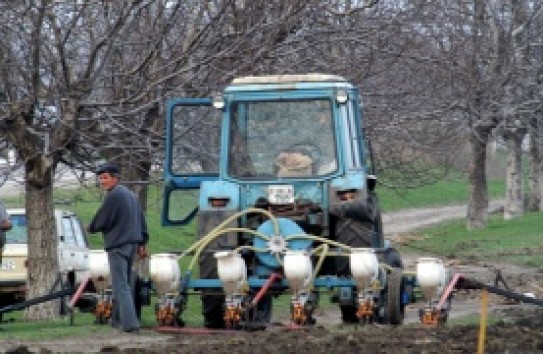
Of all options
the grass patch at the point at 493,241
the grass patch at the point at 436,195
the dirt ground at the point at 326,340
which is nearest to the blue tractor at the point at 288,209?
the dirt ground at the point at 326,340

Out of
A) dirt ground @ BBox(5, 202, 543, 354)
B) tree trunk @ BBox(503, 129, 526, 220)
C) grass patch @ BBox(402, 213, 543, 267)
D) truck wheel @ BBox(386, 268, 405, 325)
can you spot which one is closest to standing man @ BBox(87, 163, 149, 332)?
dirt ground @ BBox(5, 202, 543, 354)

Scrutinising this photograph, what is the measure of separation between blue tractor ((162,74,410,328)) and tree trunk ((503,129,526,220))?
85.6 ft

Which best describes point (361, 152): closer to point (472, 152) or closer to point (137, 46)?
point (137, 46)

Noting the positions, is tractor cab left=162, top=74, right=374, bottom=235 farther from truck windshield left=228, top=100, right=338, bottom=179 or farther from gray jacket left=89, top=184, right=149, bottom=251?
gray jacket left=89, top=184, right=149, bottom=251

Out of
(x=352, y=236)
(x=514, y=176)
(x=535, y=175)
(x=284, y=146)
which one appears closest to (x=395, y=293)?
(x=352, y=236)

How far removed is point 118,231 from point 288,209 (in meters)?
1.79

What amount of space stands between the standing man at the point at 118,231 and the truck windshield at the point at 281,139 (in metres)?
1.41

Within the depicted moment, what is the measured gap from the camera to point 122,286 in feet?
45.9

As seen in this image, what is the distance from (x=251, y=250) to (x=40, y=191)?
138 inches

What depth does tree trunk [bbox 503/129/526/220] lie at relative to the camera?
137 feet

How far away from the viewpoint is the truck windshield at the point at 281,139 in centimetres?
1496

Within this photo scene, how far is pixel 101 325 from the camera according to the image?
1448 cm

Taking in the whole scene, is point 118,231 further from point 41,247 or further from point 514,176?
point 514,176

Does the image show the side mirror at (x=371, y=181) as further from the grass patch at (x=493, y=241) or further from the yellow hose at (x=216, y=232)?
the grass patch at (x=493, y=241)
